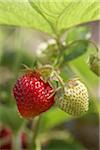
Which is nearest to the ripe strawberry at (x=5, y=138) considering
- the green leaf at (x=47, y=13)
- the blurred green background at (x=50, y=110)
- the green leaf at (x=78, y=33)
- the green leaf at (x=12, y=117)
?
the blurred green background at (x=50, y=110)

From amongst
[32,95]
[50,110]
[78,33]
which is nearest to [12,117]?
[50,110]

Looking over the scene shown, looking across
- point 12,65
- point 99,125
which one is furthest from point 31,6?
point 99,125

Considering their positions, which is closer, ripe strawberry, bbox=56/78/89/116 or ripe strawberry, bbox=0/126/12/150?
ripe strawberry, bbox=56/78/89/116

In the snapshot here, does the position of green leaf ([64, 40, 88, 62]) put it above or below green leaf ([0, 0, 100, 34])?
below

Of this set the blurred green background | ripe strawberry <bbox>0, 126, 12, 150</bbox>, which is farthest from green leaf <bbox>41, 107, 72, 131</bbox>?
ripe strawberry <bbox>0, 126, 12, 150</bbox>

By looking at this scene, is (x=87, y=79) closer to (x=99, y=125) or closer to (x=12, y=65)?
(x=12, y=65)

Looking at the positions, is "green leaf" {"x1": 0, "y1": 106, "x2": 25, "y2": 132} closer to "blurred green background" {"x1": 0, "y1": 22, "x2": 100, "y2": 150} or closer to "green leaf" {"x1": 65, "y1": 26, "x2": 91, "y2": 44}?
"blurred green background" {"x1": 0, "y1": 22, "x2": 100, "y2": 150}

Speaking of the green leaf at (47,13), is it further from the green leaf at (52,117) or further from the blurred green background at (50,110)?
the green leaf at (52,117)

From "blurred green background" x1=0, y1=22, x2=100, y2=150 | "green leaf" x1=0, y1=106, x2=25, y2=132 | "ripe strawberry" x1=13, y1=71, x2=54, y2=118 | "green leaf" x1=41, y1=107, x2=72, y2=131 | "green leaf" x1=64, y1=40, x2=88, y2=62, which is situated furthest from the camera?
"green leaf" x1=41, y1=107, x2=72, y2=131
